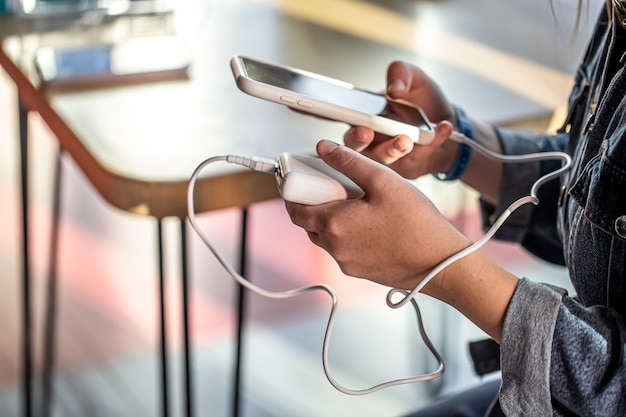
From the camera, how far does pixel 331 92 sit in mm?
799

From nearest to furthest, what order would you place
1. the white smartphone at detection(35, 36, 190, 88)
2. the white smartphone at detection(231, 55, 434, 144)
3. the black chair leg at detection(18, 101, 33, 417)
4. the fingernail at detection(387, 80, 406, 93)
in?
the white smartphone at detection(231, 55, 434, 144) < the fingernail at detection(387, 80, 406, 93) < the white smartphone at detection(35, 36, 190, 88) < the black chair leg at detection(18, 101, 33, 417)

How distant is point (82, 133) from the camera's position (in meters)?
0.93

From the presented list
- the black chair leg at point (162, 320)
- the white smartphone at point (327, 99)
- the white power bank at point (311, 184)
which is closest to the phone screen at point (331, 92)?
the white smartphone at point (327, 99)

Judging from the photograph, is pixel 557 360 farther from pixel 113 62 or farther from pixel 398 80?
pixel 113 62

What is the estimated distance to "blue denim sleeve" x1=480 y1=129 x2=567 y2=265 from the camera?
2.92ft

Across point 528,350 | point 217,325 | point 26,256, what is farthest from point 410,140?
point 217,325

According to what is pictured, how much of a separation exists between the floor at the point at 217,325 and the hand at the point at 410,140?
696 millimetres

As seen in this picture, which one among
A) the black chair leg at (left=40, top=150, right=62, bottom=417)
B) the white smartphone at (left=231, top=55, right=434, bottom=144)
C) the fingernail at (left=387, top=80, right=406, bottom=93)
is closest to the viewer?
the white smartphone at (left=231, top=55, right=434, bottom=144)

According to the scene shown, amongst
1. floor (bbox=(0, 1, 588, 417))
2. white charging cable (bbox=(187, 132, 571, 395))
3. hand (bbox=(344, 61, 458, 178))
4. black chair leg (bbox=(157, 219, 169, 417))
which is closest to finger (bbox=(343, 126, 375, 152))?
hand (bbox=(344, 61, 458, 178))

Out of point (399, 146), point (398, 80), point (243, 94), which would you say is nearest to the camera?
point (399, 146)

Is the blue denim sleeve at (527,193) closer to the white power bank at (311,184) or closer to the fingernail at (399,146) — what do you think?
the fingernail at (399,146)

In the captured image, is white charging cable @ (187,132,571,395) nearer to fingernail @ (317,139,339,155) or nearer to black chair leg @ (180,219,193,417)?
fingernail @ (317,139,339,155)

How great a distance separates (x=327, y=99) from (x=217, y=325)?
100cm

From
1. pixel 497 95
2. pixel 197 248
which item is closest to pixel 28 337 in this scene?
pixel 197 248
